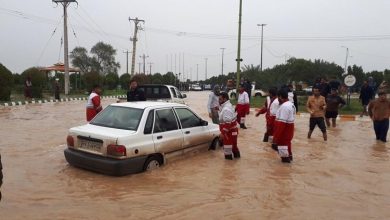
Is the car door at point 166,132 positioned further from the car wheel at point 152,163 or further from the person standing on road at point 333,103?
the person standing on road at point 333,103

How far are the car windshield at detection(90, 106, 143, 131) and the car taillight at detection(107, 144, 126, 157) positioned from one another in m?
0.57

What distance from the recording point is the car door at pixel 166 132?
852cm

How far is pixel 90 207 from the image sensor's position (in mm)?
6453

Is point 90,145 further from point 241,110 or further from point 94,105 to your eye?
point 241,110

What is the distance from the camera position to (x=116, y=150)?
7711 millimetres

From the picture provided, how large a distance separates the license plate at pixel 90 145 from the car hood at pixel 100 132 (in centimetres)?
A: 13

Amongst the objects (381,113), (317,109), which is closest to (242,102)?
(317,109)

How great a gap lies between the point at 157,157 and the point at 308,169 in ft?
10.3

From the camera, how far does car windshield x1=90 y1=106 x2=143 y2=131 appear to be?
836cm

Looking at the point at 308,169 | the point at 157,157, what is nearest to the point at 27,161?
the point at 157,157

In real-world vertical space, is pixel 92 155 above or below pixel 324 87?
below

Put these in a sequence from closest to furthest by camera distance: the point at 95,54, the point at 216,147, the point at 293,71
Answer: the point at 216,147, the point at 293,71, the point at 95,54

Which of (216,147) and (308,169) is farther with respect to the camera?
(216,147)

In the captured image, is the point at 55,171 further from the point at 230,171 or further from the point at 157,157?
the point at 230,171
